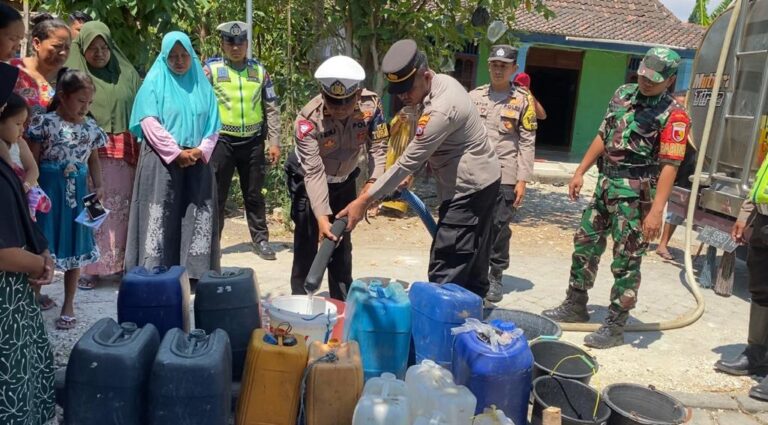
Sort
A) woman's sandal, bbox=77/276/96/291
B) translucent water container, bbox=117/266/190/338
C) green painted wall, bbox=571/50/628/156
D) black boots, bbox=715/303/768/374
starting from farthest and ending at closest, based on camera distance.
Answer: green painted wall, bbox=571/50/628/156 < woman's sandal, bbox=77/276/96/291 < black boots, bbox=715/303/768/374 < translucent water container, bbox=117/266/190/338

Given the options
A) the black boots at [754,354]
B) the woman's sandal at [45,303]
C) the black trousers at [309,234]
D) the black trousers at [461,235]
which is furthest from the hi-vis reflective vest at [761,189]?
the woman's sandal at [45,303]

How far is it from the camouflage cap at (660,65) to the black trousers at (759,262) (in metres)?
0.98

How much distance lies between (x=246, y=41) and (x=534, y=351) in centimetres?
348

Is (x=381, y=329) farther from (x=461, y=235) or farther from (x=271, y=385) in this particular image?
(x=461, y=235)

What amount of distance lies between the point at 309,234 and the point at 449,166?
1.03 meters

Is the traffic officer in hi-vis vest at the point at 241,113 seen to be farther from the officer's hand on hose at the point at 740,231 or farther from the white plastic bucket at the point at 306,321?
the officer's hand on hose at the point at 740,231

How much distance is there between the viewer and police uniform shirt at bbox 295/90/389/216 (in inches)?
149

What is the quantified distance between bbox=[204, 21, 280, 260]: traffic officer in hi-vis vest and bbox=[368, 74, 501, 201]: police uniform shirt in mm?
2210

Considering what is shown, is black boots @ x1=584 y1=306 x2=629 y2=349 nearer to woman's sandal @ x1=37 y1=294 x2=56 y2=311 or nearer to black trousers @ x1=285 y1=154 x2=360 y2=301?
black trousers @ x1=285 y1=154 x2=360 y2=301

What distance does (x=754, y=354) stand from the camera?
13.0 feet

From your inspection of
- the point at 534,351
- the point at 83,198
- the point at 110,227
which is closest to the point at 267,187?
the point at 110,227

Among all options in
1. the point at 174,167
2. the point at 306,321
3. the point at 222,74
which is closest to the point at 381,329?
the point at 306,321

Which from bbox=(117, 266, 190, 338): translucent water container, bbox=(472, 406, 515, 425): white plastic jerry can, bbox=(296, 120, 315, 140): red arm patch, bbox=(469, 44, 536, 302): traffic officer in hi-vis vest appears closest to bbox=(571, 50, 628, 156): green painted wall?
bbox=(469, 44, 536, 302): traffic officer in hi-vis vest

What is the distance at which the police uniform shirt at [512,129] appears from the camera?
4.88 metres
